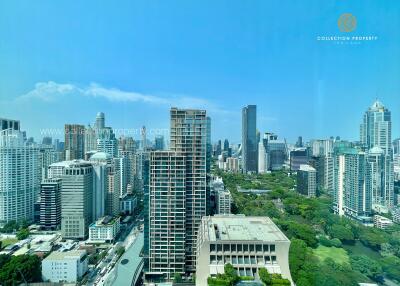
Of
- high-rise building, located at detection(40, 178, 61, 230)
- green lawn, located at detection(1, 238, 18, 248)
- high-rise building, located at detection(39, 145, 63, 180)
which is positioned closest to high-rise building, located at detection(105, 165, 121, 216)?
high-rise building, located at detection(40, 178, 61, 230)

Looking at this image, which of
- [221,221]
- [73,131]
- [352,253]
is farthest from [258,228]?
[73,131]

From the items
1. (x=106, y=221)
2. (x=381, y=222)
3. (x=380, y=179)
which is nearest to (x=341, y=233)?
(x=381, y=222)

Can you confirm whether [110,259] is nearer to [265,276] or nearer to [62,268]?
[62,268]

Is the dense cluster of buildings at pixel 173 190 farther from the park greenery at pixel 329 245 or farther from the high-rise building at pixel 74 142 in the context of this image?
the park greenery at pixel 329 245

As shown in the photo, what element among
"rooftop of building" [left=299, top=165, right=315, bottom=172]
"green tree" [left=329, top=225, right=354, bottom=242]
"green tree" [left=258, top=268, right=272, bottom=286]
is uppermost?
"rooftop of building" [left=299, top=165, right=315, bottom=172]

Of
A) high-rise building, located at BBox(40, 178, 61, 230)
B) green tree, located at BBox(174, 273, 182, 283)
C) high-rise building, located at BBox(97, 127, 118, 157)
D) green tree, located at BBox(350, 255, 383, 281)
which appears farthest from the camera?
high-rise building, located at BBox(40, 178, 61, 230)

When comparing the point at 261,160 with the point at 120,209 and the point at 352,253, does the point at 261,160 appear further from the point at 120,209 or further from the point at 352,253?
the point at 352,253

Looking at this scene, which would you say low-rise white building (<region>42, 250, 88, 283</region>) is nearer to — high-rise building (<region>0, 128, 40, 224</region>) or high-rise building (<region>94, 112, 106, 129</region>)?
high-rise building (<region>94, 112, 106, 129</region>)
